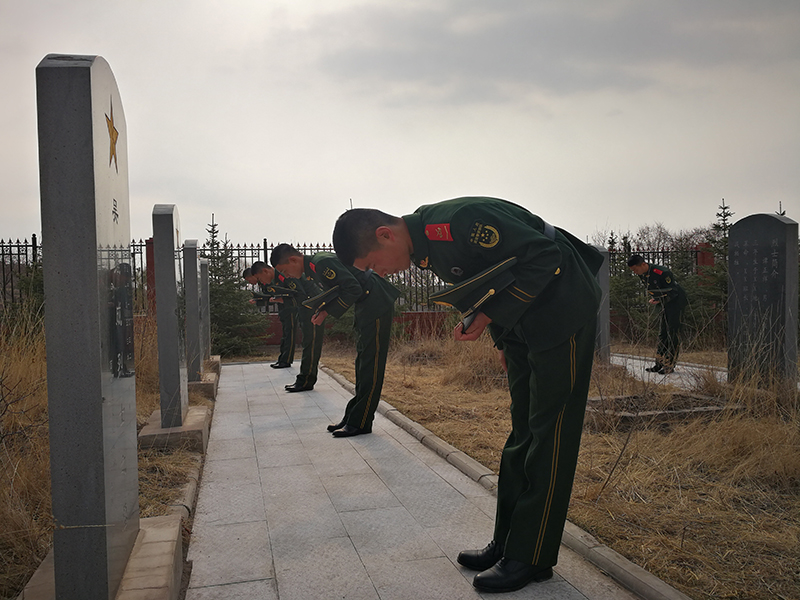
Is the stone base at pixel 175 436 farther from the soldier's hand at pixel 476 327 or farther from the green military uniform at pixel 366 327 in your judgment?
the soldier's hand at pixel 476 327

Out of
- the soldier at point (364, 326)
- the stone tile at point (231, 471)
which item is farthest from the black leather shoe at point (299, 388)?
the stone tile at point (231, 471)

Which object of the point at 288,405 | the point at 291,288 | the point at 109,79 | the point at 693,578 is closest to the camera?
the point at 109,79

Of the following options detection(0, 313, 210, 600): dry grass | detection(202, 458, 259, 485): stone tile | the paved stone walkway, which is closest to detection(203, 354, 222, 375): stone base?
detection(0, 313, 210, 600): dry grass

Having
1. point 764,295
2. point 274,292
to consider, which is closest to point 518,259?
point 764,295

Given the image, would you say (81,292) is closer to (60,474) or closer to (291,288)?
(60,474)

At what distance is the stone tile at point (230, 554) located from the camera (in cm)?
300

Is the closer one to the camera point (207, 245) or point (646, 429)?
point (646, 429)

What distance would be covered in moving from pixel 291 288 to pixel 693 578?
9257 millimetres

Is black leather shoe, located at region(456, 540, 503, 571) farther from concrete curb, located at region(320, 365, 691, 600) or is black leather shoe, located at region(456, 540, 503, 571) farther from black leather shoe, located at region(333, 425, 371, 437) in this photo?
black leather shoe, located at region(333, 425, 371, 437)

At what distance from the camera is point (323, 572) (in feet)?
9.92

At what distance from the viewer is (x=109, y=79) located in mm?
2488

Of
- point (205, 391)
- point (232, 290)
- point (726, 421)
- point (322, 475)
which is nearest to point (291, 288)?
point (205, 391)

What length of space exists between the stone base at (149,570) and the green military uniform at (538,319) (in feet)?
4.77

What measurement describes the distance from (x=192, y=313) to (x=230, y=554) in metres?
6.06
